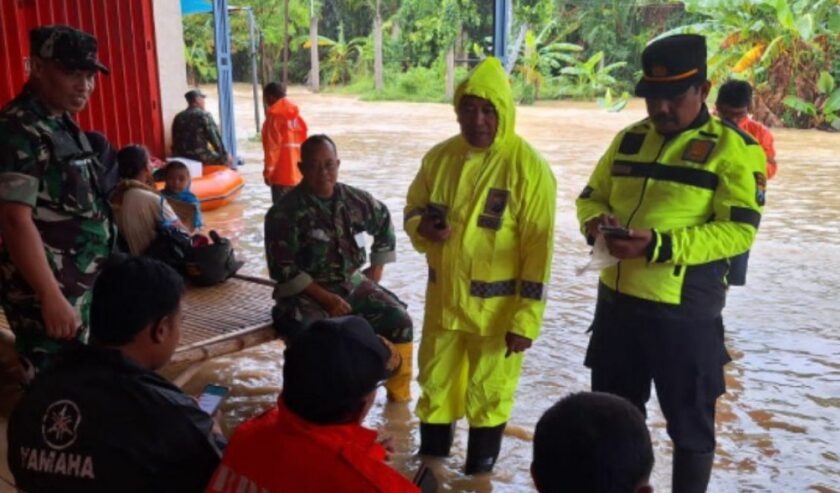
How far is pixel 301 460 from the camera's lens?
63.5 inches

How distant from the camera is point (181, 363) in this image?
3.74 meters

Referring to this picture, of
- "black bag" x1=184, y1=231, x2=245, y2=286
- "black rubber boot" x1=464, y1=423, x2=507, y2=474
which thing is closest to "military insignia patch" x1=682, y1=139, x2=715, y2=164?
"black rubber boot" x1=464, y1=423, x2=507, y2=474

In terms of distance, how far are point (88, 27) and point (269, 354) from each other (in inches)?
181

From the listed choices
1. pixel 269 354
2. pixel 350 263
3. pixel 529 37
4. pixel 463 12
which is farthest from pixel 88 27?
pixel 463 12

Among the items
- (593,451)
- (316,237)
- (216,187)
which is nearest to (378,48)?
(216,187)

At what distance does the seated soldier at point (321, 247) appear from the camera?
12.6 ft

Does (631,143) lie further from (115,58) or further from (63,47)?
(115,58)

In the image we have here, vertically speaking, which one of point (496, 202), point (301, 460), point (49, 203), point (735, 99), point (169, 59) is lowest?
point (301, 460)

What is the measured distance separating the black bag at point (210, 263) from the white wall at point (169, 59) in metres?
4.92

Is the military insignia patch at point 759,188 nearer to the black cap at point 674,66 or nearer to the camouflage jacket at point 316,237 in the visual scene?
the black cap at point 674,66

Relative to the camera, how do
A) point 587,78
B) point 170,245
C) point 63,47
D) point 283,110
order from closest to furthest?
point 63,47 < point 170,245 < point 283,110 < point 587,78

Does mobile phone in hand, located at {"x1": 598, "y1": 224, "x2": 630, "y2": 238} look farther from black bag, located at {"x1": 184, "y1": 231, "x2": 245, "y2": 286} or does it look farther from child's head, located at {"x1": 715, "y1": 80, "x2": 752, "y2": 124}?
child's head, located at {"x1": 715, "y1": 80, "x2": 752, "y2": 124}

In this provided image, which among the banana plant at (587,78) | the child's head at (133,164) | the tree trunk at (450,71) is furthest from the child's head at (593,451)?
the tree trunk at (450,71)

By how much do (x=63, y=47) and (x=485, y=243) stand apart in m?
1.64
